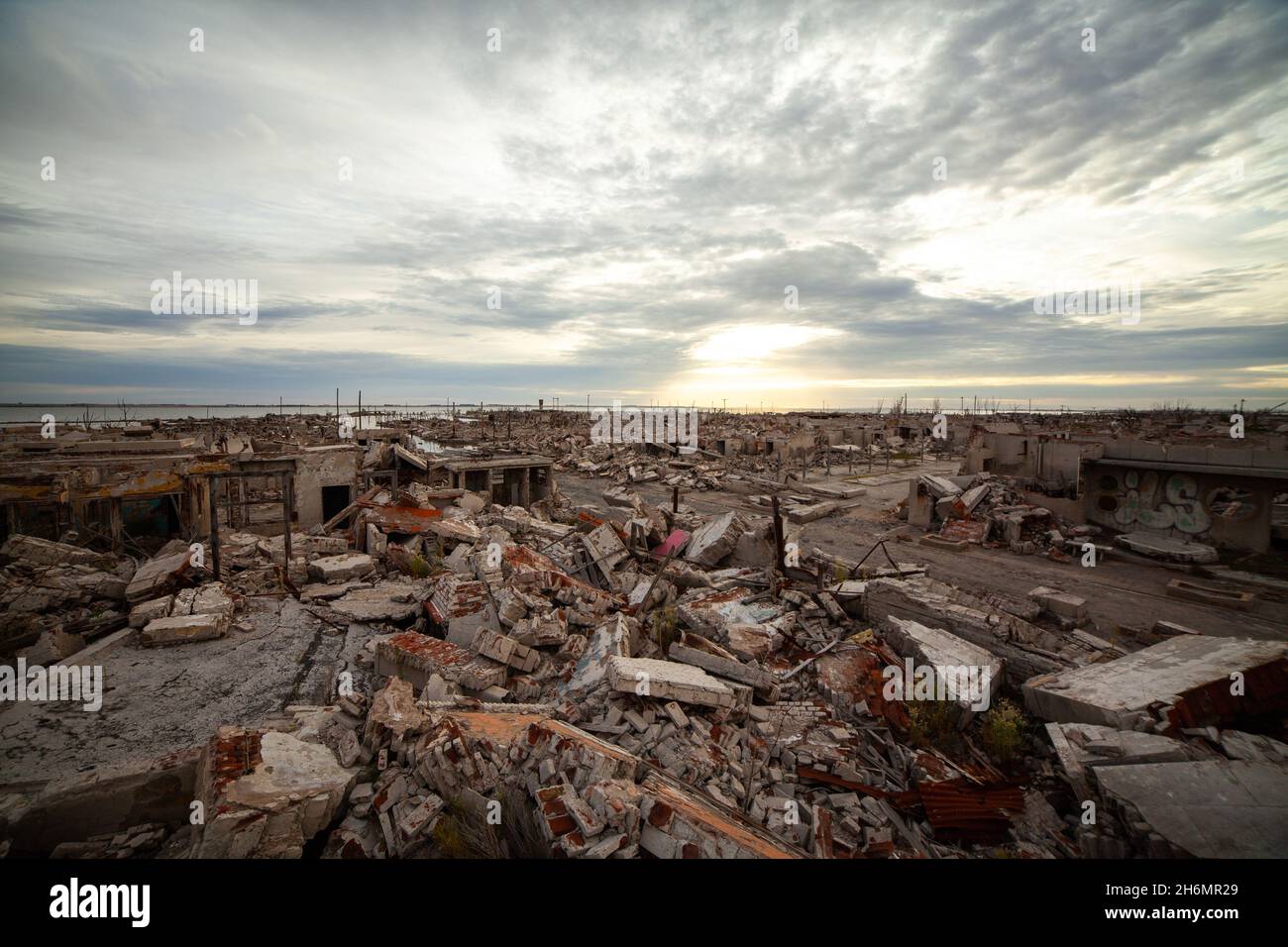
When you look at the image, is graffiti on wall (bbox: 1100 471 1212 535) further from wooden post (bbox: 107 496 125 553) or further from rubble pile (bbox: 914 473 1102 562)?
wooden post (bbox: 107 496 125 553)

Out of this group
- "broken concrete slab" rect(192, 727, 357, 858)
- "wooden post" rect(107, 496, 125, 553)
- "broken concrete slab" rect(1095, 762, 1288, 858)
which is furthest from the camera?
"wooden post" rect(107, 496, 125, 553)

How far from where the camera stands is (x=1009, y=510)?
16828 mm

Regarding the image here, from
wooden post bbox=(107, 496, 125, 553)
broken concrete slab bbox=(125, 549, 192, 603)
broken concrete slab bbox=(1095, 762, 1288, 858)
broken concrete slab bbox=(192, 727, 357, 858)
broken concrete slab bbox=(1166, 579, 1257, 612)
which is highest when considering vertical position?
wooden post bbox=(107, 496, 125, 553)

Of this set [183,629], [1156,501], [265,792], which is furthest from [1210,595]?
[183,629]

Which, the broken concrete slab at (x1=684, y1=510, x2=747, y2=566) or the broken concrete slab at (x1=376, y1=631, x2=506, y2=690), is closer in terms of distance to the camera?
the broken concrete slab at (x1=376, y1=631, x2=506, y2=690)

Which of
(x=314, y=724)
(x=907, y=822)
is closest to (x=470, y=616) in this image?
(x=314, y=724)

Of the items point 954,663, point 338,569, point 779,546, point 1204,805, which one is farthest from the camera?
point 338,569

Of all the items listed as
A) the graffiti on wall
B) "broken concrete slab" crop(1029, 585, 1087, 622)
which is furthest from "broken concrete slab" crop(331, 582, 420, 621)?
the graffiti on wall

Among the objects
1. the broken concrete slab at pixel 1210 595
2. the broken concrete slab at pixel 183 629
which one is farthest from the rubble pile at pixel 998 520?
the broken concrete slab at pixel 183 629

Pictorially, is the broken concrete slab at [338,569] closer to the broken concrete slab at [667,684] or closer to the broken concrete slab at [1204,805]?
the broken concrete slab at [667,684]

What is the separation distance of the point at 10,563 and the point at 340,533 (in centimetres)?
557

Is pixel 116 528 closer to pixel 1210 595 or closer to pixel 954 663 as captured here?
pixel 954 663

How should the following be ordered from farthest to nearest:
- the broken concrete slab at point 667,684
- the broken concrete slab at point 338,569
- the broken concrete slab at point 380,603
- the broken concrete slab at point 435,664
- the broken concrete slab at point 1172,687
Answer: the broken concrete slab at point 338,569 < the broken concrete slab at point 380,603 < the broken concrete slab at point 435,664 < the broken concrete slab at point 667,684 < the broken concrete slab at point 1172,687
